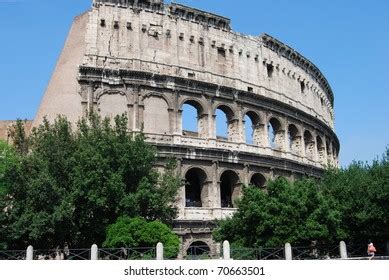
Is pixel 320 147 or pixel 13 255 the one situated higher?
pixel 320 147

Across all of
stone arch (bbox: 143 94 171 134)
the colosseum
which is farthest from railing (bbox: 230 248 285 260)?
stone arch (bbox: 143 94 171 134)

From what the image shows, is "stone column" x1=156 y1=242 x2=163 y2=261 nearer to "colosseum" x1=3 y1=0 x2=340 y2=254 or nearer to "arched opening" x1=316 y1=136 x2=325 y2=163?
"colosseum" x1=3 y1=0 x2=340 y2=254

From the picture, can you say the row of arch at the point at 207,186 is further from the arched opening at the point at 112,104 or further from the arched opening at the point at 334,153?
the arched opening at the point at 334,153

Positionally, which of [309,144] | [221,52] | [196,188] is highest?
[221,52]

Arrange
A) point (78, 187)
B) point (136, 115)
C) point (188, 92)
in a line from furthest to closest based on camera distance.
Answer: point (188, 92), point (136, 115), point (78, 187)

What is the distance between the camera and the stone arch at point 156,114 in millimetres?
27453

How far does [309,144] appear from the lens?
35.8m

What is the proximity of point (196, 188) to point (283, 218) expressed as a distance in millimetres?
10132

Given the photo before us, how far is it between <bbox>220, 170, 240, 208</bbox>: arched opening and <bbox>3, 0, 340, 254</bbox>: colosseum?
0.07 meters

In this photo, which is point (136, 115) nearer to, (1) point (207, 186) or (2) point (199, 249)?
(1) point (207, 186)

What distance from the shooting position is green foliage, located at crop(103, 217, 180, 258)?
19.2 meters

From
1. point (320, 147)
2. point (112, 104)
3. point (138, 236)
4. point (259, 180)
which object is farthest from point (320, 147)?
point (138, 236)
